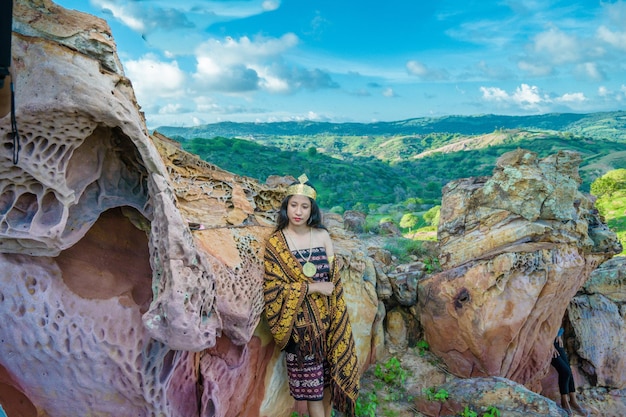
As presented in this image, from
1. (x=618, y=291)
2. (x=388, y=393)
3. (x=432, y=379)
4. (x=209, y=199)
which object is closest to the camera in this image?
(x=209, y=199)

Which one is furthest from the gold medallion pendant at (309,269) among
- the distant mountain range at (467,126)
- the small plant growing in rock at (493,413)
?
the distant mountain range at (467,126)

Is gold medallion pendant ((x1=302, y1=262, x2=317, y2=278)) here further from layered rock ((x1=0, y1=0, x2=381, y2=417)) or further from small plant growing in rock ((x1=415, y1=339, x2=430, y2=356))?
small plant growing in rock ((x1=415, y1=339, x2=430, y2=356))

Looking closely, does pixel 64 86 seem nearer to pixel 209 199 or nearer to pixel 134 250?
pixel 134 250

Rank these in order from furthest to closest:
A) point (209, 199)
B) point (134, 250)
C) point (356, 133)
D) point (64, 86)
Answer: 1. point (356, 133)
2. point (209, 199)
3. point (134, 250)
4. point (64, 86)

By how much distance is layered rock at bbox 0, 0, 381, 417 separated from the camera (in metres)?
2.16

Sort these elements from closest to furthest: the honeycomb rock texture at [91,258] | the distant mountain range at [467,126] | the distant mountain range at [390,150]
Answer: the honeycomb rock texture at [91,258]
the distant mountain range at [390,150]
the distant mountain range at [467,126]

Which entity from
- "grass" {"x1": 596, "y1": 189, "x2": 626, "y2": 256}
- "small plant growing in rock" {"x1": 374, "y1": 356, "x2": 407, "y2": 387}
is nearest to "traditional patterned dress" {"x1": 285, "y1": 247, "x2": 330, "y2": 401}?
"small plant growing in rock" {"x1": 374, "y1": 356, "x2": 407, "y2": 387}

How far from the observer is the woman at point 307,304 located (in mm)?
3275

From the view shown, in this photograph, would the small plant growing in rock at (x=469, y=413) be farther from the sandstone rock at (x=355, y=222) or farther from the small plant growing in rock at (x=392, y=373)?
the sandstone rock at (x=355, y=222)

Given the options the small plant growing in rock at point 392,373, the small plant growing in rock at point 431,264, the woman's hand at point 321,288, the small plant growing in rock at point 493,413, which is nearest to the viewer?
the woman's hand at point 321,288

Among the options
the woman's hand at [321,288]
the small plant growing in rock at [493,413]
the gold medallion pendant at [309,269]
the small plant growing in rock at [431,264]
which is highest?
the gold medallion pendant at [309,269]

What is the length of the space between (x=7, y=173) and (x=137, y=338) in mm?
1089

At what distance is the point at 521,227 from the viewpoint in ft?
17.0

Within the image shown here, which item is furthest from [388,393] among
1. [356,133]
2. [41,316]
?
[356,133]
